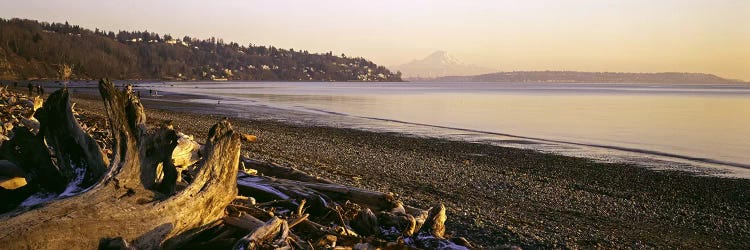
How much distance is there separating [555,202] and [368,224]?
17.8 feet

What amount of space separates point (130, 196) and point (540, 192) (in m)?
7.78

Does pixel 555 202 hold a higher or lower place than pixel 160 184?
lower

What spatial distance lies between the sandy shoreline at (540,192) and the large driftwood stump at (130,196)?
2.95m

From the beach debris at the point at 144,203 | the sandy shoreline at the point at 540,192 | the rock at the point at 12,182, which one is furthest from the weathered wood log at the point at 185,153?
the sandy shoreline at the point at 540,192

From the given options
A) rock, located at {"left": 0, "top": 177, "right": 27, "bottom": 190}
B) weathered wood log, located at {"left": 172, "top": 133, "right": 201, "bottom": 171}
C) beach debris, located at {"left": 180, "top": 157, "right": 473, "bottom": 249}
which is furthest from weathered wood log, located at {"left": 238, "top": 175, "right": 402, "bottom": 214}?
rock, located at {"left": 0, "top": 177, "right": 27, "bottom": 190}

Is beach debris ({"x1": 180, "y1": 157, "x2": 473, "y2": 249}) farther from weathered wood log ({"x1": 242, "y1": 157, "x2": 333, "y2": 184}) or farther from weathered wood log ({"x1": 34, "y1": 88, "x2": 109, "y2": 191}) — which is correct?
weathered wood log ({"x1": 34, "y1": 88, "x2": 109, "y2": 191})

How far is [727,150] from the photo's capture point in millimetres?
18641

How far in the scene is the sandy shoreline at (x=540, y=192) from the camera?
677 cm

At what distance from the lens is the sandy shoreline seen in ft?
22.2

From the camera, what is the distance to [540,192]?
9742 mm

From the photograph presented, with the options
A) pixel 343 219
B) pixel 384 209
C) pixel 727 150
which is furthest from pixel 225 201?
pixel 727 150

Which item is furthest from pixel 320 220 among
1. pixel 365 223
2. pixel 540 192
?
pixel 540 192

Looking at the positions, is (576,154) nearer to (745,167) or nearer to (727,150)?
(745,167)

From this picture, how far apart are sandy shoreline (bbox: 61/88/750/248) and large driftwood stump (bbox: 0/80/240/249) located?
295 centimetres
